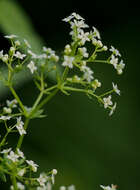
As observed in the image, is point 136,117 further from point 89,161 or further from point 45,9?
point 45,9

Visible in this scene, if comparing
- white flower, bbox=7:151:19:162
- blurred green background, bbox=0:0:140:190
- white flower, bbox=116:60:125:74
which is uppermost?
white flower, bbox=116:60:125:74

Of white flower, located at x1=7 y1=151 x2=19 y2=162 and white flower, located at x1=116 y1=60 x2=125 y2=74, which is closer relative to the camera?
white flower, located at x1=7 y1=151 x2=19 y2=162

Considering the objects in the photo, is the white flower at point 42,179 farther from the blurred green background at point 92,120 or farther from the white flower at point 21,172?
the blurred green background at point 92,120

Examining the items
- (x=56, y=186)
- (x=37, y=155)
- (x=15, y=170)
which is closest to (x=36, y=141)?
(x=37, y=155)

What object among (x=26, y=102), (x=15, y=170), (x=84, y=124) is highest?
(x=15, y=170)

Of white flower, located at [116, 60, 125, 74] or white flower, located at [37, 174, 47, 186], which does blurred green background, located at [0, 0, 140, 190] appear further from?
white flower, located at [37, 174, 47, 186]

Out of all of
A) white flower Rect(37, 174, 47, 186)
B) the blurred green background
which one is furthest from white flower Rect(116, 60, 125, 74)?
the blurred green background

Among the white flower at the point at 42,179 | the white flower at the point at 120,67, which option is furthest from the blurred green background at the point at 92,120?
the white flower at the point at 42,179

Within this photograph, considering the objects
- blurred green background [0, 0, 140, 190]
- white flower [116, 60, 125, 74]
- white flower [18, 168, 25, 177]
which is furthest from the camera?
blurred green background [0, 0, 140, 190]

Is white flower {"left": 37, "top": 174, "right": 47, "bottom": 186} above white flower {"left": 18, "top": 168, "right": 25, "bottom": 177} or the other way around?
the other way around
